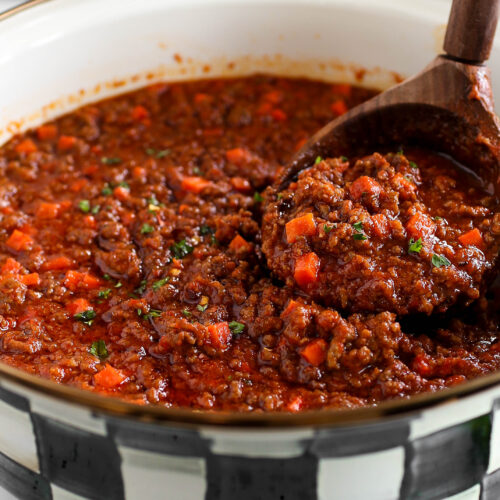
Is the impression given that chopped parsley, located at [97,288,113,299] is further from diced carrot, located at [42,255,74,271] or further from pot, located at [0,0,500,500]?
pot, located at [0,0,500,500]

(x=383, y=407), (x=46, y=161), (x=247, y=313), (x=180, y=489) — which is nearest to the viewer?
(x=383, y=407)

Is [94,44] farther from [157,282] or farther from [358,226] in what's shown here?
[358,226]

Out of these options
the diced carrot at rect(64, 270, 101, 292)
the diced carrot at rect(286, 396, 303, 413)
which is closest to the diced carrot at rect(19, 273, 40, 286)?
the diced carrot at rect(64, 270, 101, 292)

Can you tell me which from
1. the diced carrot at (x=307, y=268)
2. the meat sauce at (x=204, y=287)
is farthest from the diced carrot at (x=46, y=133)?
the diced carrot at (x=307, y=268)

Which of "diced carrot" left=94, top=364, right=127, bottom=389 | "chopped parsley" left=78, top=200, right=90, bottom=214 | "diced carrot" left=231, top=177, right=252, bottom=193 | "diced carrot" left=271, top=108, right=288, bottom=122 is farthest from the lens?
"diced carrot" left=271, top=108, right=288, bottom=122

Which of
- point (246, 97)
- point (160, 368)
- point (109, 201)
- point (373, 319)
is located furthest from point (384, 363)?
point (246, 97)

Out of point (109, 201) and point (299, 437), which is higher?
point (109, 201)

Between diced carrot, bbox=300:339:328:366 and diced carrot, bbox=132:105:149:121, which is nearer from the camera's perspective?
diced carrot, bbox=300:339:328:366
